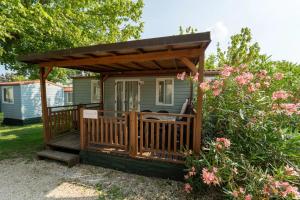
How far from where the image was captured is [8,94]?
10695mm

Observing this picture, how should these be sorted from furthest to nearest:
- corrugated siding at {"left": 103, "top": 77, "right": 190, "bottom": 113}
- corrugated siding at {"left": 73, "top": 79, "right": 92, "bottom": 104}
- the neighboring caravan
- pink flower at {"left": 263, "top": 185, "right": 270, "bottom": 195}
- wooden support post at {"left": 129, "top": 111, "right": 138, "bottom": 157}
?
the neighboring caravan < corrugated siding at {"left": 73, "top": 79, "right": 92, "bottom": 104} < corrugated siding at {"left": 103, "top": 77, "right": 190, "bottom": 113} < wooden support post at {"left": 129, "top": 111, "right": 138, "bottom": 157} < pink flower at {"left": 263, "top": 185, "right": 270, "bottom": 195}

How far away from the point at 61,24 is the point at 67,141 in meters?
3.82

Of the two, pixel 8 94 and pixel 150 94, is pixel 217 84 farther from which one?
pixel 8 94

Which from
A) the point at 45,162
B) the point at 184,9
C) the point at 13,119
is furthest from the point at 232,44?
the point at 13,119

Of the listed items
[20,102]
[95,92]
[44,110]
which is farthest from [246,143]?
[20,102]

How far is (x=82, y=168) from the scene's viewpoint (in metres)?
4.02

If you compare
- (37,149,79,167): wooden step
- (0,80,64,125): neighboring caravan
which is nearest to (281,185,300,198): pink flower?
(37,149,79,167): wooden step

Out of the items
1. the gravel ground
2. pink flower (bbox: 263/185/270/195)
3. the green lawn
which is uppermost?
pink flower (bbox: 263/185/270/195)

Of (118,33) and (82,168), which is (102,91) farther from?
(82,168)

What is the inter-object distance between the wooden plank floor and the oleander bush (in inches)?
126

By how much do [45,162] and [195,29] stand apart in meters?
14.4

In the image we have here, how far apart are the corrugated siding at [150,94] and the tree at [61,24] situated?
2.32m

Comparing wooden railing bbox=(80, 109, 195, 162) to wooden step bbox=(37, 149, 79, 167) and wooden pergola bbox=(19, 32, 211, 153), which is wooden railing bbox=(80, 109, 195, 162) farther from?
wooden pergola bbox=(19, 32, 211, 153)

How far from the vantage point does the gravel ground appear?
2.96 meters
